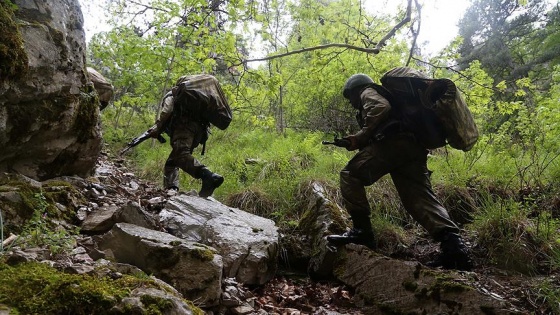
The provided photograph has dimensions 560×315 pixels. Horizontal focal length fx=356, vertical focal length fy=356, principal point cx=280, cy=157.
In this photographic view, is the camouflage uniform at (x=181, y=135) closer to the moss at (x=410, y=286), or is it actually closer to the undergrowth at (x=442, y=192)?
the undergrowth at (x=442, y=192)

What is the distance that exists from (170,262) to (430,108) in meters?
3.12

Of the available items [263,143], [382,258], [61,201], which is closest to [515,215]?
[382,258]

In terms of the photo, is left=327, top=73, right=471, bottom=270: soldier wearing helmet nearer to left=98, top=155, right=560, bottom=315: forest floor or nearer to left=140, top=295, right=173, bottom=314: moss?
left=98, top=155, right=560, bottom=315: forest floor

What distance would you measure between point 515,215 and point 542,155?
2819 millimetres

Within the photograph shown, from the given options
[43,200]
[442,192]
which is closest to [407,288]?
[442,192]

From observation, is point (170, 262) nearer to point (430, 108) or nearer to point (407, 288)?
point (407, 288)

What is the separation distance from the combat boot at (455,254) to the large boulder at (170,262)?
8.11ft

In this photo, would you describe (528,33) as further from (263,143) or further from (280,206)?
(280,206)

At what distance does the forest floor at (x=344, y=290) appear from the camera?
3.20 m

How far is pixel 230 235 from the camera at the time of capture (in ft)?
13.3

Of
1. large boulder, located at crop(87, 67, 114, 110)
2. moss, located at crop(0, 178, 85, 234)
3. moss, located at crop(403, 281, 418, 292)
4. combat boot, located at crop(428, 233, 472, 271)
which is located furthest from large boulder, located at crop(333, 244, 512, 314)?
large boulder, located at crop(87, 67, 114, 110)

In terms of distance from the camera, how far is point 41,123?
383 cm

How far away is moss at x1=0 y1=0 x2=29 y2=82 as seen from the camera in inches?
122

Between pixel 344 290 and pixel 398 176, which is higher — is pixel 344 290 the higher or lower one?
the lower one
